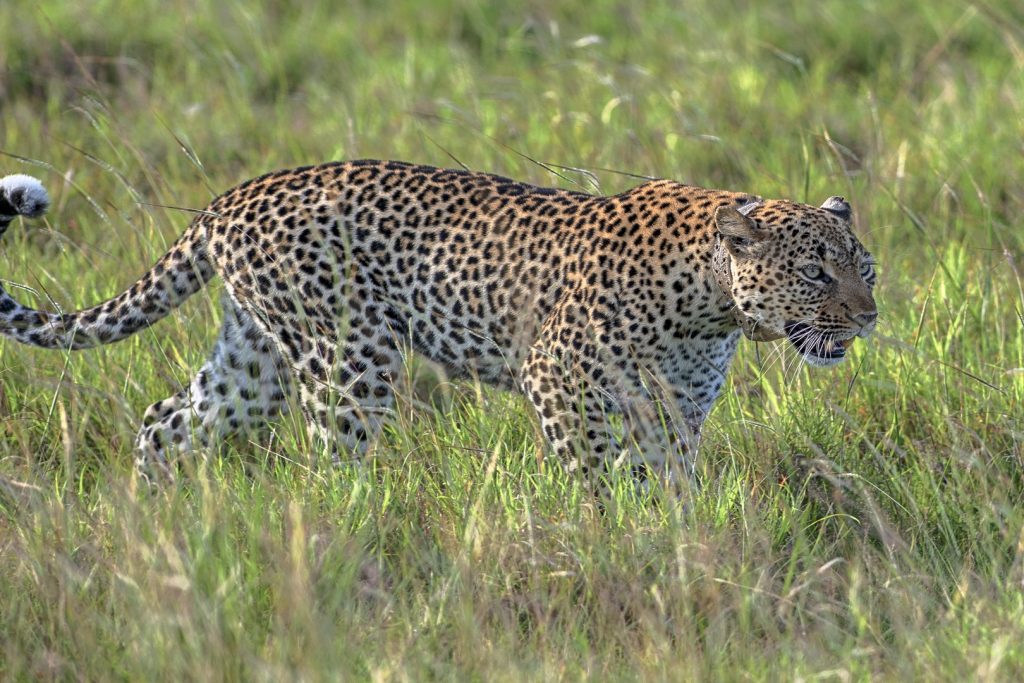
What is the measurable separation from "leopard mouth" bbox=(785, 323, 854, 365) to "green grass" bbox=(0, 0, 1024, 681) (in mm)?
237

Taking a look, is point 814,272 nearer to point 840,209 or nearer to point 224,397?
point 840,209

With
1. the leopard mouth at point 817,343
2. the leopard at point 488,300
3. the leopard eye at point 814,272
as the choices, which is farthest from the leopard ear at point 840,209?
the leopard mouth at point 817,343

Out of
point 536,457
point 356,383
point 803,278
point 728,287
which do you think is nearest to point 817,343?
point 803,278

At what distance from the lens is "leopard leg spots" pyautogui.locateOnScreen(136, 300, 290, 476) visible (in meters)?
5.88

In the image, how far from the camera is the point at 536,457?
5.27 m

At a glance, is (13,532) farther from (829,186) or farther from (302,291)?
(829,186)

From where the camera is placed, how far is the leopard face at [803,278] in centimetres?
504

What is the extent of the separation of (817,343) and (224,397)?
2.15 m

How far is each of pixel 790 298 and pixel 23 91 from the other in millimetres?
5981

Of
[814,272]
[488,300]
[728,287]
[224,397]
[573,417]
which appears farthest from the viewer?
[224,397]

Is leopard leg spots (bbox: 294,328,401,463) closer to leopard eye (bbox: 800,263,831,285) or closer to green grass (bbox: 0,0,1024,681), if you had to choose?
green grass (bbox: 0,0,1024,681)

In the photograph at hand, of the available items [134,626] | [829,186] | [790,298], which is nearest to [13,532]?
[134,626]

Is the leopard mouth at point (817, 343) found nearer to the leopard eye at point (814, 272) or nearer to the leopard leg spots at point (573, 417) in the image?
the leopard eye at point (814, 272)

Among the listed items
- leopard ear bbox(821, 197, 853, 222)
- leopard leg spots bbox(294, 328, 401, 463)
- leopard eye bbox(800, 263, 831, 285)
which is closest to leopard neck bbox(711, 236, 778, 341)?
leopard eye bbox(800, 263, 831, 285)
